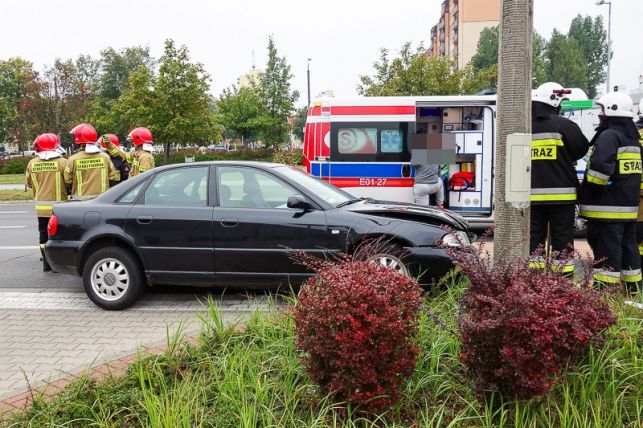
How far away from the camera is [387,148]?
10.2 m

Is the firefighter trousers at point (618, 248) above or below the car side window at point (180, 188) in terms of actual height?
below

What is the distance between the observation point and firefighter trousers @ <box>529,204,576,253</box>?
550 cm

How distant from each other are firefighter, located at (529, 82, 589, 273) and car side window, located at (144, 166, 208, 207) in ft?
11.3

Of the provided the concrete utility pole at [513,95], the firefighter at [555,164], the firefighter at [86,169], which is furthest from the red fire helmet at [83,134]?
the concrete utility pole at [513,95]

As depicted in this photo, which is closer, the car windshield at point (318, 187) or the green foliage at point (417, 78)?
the car windshield at point (318, 187)

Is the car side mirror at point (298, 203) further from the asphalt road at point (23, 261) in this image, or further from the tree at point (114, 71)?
the tree at point (114, 71)

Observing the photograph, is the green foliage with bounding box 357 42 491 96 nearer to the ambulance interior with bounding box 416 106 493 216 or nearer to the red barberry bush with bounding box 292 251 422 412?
the ambulance interior with bounding box 416 106 493 216

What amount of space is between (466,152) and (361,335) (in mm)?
8320

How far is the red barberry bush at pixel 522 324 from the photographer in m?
2.46

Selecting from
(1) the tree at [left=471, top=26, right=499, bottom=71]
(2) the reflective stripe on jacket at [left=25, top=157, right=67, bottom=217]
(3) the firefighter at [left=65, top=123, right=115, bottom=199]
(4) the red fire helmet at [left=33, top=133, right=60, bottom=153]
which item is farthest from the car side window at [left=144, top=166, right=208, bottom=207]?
(1) the tree at [left=471, top=26, right=499, bottom=71]

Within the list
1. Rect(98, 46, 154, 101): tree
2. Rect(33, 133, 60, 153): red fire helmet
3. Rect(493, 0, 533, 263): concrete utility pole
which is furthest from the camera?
Rect(98, 46, 154, 101): tree

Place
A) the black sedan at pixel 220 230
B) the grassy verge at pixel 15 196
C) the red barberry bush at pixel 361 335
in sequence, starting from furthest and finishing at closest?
the grassy verge at pixel 15 196 < the black sedan at pixel 220 230 < the red barberry bush at pixel 361 335

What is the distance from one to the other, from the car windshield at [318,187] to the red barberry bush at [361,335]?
3135 millimetres

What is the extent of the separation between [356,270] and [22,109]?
4179cm
